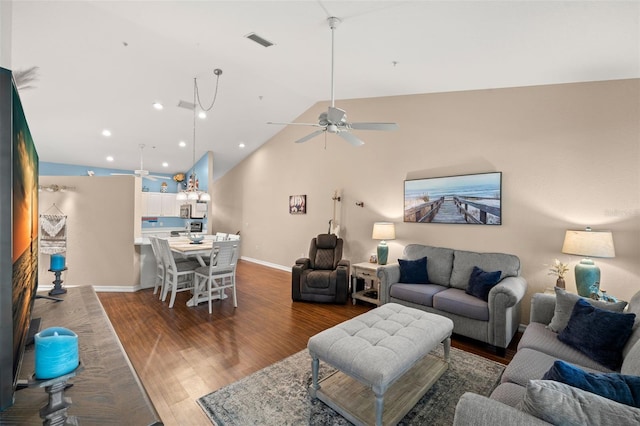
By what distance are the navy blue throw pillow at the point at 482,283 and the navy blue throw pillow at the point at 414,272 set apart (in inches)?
23.4

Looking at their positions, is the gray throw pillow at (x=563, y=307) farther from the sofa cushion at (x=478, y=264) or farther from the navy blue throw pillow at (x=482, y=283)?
the sofa cushion at (x=478, y=264)

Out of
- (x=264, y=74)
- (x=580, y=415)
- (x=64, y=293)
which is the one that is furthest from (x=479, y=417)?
(x=264, y=74)

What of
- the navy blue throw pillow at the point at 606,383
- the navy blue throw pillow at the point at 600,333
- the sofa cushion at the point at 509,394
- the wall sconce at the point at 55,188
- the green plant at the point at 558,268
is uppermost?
the wall sconce at the point at 55,188

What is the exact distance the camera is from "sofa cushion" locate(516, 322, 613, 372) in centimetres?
187

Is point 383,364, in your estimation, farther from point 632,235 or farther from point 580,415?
point 632,235

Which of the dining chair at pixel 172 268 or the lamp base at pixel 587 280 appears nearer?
the lamp base at pixel 587 280

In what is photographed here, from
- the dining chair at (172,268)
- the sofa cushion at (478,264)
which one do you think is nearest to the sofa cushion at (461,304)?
the sofa cushion at (478,264)

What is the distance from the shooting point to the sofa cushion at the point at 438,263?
378cm

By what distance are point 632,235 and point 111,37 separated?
6.37 metres

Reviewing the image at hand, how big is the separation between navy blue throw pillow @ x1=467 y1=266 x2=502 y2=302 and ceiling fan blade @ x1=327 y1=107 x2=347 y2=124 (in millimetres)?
2423

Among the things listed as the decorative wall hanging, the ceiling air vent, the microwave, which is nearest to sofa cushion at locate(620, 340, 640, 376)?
the ceiling air vent

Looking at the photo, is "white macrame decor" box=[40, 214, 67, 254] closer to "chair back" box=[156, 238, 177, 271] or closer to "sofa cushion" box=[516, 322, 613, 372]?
"chair back" box=[156, 238, 177, 271]

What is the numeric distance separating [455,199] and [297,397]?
10.7 ft

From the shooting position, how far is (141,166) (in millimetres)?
7777
